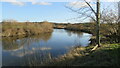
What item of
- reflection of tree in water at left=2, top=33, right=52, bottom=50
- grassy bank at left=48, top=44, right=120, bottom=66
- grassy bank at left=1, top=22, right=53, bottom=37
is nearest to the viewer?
grassy bank at left=48, top=44, right=120, bottom=66

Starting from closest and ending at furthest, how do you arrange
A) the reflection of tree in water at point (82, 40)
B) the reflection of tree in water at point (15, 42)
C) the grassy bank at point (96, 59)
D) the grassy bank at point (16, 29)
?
the grassy bank at point (96, 59)
the reflection of tree in water at point (15, 42)
the reflection of tree in water at point (82, 40)
the grassy bank at point (16, 29)

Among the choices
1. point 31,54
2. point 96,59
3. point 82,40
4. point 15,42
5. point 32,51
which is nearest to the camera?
point 96,59

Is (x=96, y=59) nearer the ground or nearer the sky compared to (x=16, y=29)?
nearer the ground

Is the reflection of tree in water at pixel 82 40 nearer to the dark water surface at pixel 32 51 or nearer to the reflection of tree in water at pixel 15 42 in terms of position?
the dark water surface at pixel 32 51

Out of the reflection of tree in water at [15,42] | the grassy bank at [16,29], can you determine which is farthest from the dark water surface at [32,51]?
the grassy bank at [16,29]

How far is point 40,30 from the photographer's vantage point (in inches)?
1689

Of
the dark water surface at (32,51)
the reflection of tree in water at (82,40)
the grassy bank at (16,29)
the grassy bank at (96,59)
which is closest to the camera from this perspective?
the grassy bank at (96,59)

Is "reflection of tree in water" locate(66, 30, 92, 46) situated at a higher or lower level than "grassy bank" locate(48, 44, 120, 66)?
lower

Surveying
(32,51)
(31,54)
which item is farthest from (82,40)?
(31,54)

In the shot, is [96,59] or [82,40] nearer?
[96,59]

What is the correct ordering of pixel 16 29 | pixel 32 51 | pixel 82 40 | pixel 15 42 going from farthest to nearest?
1. pixel 16 29
2. pixel 82 40
3. pixel 15 42
4. pixel 32 51

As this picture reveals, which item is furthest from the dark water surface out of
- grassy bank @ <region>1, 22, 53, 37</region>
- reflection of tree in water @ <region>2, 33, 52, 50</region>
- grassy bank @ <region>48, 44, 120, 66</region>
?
grassy bank @ <region>1, 22, 53, 37</region>

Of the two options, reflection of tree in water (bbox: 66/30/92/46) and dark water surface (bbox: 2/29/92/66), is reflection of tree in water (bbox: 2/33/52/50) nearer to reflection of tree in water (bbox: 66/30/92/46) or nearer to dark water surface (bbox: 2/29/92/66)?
dark water surface (bbox: 2/29/92/66)

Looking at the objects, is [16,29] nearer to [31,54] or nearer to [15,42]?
[15,42]
